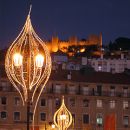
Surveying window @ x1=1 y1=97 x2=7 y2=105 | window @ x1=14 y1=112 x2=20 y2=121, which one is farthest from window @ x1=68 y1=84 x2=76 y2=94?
window @ x1=1 y1=97 x2=7 y2=105

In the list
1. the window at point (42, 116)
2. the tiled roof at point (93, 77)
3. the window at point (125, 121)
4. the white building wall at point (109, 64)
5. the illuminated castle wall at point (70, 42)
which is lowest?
the window at point (125, 121)

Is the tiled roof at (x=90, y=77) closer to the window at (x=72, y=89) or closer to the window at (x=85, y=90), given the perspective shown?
the window at (x=72, y=89)

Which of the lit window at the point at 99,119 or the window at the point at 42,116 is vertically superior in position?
the window at the point at 42,116

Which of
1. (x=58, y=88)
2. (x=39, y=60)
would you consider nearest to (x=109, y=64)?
(x=58, y=88)

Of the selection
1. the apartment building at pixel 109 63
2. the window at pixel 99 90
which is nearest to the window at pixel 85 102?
the window at pixel 99 90

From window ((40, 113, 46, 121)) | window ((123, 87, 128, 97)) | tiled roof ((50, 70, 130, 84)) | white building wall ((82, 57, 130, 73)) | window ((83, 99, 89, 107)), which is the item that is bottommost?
window ((40, 113, 46, 121))

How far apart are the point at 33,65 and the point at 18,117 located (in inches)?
1776

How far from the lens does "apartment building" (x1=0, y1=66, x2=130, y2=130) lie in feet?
232

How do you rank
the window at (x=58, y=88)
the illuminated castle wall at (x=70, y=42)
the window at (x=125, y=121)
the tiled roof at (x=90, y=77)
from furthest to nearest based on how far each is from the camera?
the illuminated castle wall at (x=70, y=42) → the tiled roof at (x=90, y=77) → the window at (x=125, y=121) → the window at (x=58, y=88)

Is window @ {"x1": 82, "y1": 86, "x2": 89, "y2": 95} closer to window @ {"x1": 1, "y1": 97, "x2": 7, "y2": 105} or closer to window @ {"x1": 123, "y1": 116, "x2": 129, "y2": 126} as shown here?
window @ {"x1": 123, "y1": 116, "x2": 129, "y2": 126}

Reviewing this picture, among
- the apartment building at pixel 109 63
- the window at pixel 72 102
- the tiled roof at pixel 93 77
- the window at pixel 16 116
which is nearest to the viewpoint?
the window at pixel 16 116

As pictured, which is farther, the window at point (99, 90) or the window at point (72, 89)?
the window at point (99, 90)

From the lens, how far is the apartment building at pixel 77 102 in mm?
70688

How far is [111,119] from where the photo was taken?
4719 cm
